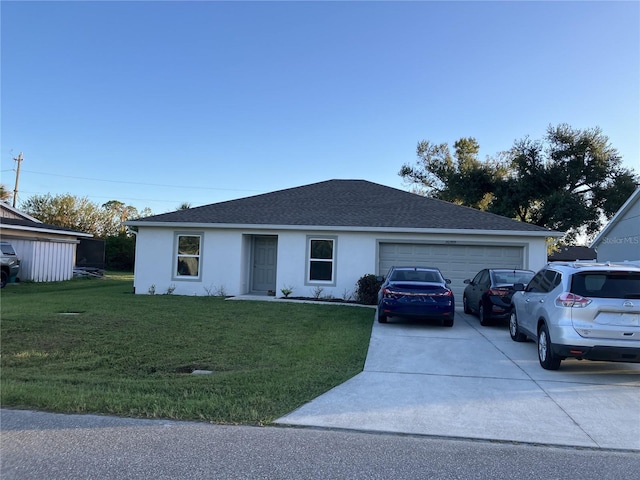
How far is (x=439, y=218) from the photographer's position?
16.1 metres

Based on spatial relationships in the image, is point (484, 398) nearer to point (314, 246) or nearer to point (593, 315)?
point (593, 315)

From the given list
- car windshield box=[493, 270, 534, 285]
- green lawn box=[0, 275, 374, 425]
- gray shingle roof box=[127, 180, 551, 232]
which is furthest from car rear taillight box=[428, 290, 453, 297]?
gray shingle roof box=[127, 180, 551, 232]

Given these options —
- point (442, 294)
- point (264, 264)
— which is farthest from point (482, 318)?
point (264, 264)

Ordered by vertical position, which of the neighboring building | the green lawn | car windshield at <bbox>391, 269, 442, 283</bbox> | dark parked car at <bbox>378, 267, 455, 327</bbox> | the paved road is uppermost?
the neighboring building

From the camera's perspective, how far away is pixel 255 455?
13.1ft

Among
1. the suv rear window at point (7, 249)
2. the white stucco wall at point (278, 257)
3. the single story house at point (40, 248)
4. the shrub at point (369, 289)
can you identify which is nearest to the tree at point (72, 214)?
the single story house at point (40, 248)

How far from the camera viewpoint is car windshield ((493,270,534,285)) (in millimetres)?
11352

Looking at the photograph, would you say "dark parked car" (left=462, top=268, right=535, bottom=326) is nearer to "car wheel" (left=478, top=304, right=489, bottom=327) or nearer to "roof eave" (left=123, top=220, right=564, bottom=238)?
"car wheel" (left=478, top=304, right=489, bottom=327)

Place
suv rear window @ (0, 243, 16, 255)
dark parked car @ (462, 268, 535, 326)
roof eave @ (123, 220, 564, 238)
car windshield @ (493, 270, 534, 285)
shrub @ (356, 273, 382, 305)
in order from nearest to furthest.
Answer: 1. dark parked car @ (462, 268, 535, 326)
2. car windshield @ (493, 270, 534, 285)
3. shrub @ (356, 273, 382, 305)
4. roof eave @ (123, 220, 564, 238)
5. suv rear window @ (0, 243, 16, 255)

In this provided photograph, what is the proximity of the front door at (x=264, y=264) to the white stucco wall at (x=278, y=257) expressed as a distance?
0.30m

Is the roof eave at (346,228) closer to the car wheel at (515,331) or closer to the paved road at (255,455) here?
the car wheel at (515,331)

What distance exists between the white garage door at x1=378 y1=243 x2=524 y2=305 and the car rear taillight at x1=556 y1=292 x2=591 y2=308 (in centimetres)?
A: 866

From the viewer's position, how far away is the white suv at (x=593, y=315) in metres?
6.50

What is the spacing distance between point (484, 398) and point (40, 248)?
23.7 meters
